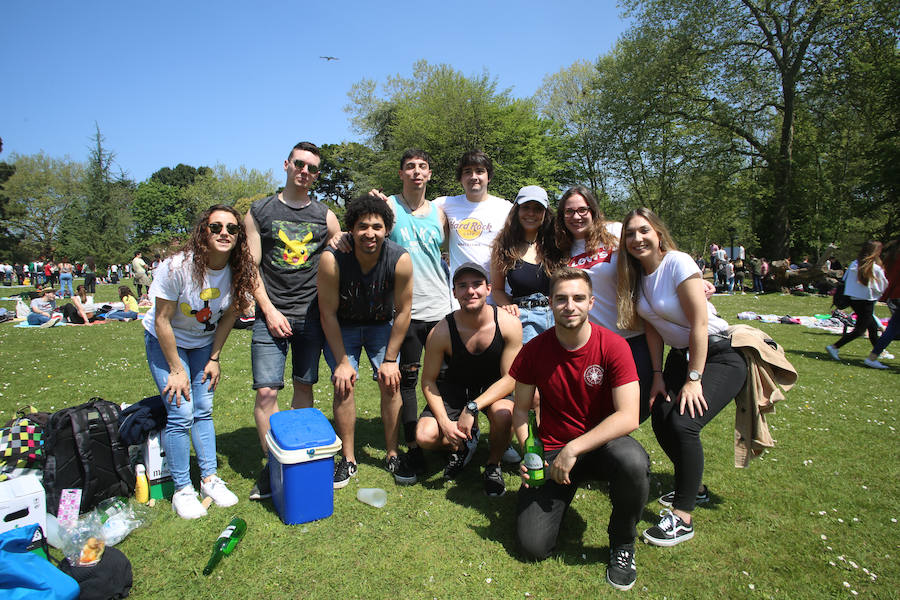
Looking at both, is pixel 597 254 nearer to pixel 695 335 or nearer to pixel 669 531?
pixel 695 335

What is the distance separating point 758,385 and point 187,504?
4106 millimetres

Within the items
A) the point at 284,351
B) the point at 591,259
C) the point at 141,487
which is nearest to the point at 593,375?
the point at 591,259

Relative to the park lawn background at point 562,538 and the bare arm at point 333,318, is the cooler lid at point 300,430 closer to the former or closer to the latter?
the bare arm at point 333,318

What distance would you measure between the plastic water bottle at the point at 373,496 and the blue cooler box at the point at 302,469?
0.96 feet

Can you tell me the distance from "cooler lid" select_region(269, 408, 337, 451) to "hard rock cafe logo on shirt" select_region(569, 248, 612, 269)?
2.25m

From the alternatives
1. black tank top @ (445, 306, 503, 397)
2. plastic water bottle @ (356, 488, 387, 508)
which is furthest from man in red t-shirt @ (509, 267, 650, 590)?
plastic water bottle @ (356, 488, 387, 508)

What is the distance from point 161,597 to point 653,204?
33.9 metres

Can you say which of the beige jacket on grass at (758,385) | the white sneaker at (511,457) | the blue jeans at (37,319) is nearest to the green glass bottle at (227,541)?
the white sneaker at (511,457)

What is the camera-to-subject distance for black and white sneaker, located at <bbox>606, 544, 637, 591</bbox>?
266cm

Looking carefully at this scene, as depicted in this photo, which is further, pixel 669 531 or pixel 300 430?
pixel 300 430

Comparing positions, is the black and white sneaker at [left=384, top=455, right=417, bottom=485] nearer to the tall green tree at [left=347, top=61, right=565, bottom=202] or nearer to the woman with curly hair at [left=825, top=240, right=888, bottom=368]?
the woman with curly hair at [left=825, top=240, right=888, bottom=368]

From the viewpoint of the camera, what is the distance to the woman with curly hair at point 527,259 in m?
3.99

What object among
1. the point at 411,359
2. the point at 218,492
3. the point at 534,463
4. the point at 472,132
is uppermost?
the point at 472,132

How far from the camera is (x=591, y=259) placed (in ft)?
12.2
